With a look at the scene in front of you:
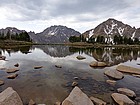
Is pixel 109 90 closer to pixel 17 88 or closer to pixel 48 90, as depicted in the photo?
pixel 48 90

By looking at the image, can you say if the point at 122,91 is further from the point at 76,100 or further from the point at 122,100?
the point at 76,100

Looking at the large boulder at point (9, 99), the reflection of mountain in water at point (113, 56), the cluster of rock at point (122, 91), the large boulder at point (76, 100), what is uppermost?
the large boulder at point (9, 99)

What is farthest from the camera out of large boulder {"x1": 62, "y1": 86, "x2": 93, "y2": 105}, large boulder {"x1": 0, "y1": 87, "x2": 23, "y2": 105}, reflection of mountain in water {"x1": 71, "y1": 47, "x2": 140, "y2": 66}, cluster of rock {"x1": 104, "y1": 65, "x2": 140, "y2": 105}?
reflection of mountain in water {"x1": 71, "y1": 47, "x2": 140, "y2": 66}

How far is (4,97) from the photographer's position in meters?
13.7

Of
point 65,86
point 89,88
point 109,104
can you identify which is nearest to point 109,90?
point 89,88

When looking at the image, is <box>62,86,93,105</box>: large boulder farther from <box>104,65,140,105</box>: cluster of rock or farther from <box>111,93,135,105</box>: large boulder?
<box>104,65,140,105</box>: cluster of rock

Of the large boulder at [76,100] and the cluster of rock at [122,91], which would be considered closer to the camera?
the large boulder at [76,100]

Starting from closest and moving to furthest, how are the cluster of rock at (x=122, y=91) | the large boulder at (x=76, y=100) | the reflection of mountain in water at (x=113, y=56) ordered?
the large boulder at (x=76, y=100) → the cluster of rock at (x=122, y=91) → the reflection of mountain in water at (x=113, y=56)

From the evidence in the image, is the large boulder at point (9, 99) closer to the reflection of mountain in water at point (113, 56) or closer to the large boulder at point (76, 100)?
the large boulder at point (76, 100)

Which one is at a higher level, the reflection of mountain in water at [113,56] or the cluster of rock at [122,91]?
the cluster of rock at [122,91]

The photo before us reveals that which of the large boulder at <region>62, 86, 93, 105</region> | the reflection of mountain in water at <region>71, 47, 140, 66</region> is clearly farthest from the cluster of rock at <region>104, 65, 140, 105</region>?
the reflection of mountain in water at <region>71, 47, 140, 66</region>

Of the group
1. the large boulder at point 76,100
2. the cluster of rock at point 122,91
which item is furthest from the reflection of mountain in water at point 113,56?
the large boulder at point 76,100

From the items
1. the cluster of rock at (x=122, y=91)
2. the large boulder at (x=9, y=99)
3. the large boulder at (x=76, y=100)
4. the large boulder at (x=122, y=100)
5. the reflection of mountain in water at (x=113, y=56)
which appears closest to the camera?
the large boulder at (x=9, y=99)

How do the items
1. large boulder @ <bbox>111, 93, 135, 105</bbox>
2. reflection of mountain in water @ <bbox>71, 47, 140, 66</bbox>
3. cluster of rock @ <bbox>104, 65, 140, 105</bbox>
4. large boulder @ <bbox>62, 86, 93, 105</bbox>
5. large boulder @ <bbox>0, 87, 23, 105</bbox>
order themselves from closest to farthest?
large boulder @ <bbox>0, 87, 23, 105</bbox>, large boulder @ <bbox>62, 86, 93, 105</bbox>, large boulder @ <bbox>111, 93, 135, 105</bbox>, cluster of rock @ <bbox>104, 65, 140, 105</bbox>, reflection of mountain in water @ <bbox>71, 47, 140, 66</bbox>
